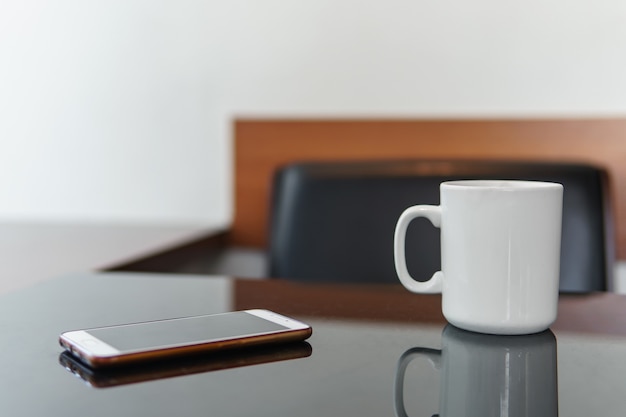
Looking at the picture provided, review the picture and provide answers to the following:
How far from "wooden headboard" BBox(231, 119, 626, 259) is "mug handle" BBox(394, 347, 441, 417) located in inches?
40.5

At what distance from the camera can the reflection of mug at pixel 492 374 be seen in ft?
1.36

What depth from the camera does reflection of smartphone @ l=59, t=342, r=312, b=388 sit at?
Result: 46 cm

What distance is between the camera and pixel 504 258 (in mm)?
550

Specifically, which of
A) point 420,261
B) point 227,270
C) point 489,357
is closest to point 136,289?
point 489,357

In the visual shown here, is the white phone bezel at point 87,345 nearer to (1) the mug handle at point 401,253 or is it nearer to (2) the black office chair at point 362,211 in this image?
(1) the mug handle at point 401,253

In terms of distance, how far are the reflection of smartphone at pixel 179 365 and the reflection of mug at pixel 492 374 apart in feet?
0.28

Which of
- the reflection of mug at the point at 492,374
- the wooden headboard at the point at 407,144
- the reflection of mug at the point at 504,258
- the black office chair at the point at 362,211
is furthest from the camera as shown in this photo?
the wooden headboard at the point at 407,144

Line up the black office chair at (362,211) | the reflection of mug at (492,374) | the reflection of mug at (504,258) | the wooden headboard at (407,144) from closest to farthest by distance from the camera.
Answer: the reflection of mug at (492,374) < the reflection of mug at (504,258) < the black office chair at (362,211) < the wooden headboard at (407,144)

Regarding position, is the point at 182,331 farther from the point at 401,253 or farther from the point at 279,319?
the point at 401,253

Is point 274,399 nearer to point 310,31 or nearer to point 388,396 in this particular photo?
point 388,396

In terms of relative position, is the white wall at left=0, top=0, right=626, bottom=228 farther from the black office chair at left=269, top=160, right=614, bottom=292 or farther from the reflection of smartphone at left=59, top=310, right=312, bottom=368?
the reflection of smartphone at left=59, top=310, right=312, bottom=368

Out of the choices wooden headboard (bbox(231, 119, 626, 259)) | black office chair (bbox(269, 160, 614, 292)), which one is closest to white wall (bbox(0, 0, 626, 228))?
wooden headboard (bbox(231, 119, 626, 259))

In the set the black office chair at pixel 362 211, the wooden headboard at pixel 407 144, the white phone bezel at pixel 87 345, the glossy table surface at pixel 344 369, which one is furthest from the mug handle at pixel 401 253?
the wooden headboard at pixel 407 144

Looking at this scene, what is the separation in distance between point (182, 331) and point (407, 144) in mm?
1130
